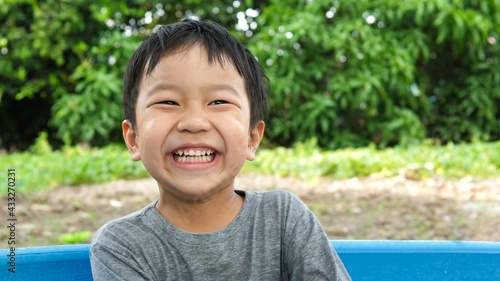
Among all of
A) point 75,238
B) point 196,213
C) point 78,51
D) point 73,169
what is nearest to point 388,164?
point 73,169

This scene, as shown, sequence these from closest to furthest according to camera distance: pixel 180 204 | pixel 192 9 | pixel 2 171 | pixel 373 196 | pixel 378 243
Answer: pixel 180 204 → pixel 378 243 → pixel 373 196 → pixel 2 171 → pixel 192 9

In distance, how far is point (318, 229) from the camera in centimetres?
116

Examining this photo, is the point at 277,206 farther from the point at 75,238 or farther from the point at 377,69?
the point at 377,69


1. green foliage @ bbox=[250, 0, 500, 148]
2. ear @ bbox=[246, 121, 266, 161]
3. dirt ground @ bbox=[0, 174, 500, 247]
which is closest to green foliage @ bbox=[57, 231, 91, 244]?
dirt ground @ bbox=[0, 174, 500, 247]

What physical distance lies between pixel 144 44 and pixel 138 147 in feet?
0.74

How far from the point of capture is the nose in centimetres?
102

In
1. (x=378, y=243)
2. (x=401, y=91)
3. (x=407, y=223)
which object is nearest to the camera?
(x=378, y=243)

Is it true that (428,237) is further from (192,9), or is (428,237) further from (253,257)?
(192,9)

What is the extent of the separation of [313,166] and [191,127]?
3.17 metres

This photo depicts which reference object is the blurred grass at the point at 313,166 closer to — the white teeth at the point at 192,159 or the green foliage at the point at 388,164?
the green foliage at the point at 388,164

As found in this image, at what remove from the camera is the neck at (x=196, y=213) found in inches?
44.1

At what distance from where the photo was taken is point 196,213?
112 centimetres

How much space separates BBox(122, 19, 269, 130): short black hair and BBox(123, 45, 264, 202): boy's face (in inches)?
0.8

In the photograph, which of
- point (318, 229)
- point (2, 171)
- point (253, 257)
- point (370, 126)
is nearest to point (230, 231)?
point (253, 257)
